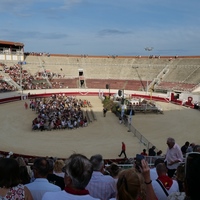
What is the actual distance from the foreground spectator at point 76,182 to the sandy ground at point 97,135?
1516 centimetres

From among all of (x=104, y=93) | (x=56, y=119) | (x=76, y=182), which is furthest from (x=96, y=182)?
(x=104, y=93)

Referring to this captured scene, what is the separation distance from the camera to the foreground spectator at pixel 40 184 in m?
4.25

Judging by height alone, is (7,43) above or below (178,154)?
above

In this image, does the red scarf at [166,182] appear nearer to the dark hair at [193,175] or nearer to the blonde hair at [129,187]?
the blonde hair at [129,187]

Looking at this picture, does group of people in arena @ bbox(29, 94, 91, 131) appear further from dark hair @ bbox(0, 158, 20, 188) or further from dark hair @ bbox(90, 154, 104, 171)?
dark hair @ bbox(0, 158, 20, 188)

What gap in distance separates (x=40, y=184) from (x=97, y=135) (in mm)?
19154

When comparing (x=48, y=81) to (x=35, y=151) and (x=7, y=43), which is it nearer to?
(x=7, y=43)

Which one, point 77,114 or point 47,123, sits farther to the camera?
point 77,114

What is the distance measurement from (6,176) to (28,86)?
48.5 meters

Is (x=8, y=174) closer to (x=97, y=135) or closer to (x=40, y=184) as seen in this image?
(x=40, y=184)

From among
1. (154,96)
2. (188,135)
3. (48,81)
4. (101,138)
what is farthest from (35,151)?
(48,81)

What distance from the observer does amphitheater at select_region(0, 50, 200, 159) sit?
2088 cm

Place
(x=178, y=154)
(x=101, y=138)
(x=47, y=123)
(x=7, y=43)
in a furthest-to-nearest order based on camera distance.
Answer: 1. (x=7, y=43)
2. (x=47, y=123)
3. (x=101, y=138)
4. (x=178, y=154)

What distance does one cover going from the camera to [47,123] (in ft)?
85.1
